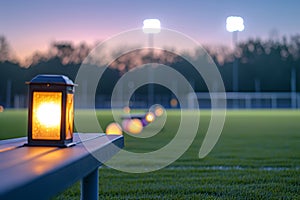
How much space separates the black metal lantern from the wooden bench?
0.08 m

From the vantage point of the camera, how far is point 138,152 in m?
5.58

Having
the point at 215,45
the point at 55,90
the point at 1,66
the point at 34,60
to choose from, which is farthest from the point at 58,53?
the point at 55,90

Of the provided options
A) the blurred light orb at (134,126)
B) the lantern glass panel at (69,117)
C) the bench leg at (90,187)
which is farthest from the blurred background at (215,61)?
the lantern glass panel at (69,117)

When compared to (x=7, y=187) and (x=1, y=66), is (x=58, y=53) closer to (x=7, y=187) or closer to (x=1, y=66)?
(x=1, y=66)

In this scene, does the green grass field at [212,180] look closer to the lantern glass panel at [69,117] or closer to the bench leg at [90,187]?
the bench leg at [90,187]

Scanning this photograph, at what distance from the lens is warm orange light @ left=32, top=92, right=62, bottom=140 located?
5.03ft

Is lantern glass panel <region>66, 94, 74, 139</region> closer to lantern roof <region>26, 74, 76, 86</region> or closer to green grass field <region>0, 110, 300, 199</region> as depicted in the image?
lantern roof <region>26, 74, 76, 86</region>

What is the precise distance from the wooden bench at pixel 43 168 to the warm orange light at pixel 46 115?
0.09 meters

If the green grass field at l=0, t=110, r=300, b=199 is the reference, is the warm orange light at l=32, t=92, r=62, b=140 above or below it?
above

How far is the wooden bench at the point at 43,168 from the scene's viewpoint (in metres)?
0.82

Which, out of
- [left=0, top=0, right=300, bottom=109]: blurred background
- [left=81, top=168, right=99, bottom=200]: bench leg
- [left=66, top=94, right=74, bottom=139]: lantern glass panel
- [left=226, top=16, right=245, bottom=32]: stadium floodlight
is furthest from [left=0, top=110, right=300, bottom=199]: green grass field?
[left=0, top=0, right=300, bottom=109]: blurred background

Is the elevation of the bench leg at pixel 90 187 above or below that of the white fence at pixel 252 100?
below

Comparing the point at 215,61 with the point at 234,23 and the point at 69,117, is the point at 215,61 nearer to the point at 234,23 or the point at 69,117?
the point at 234,23

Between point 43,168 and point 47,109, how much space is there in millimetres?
587
